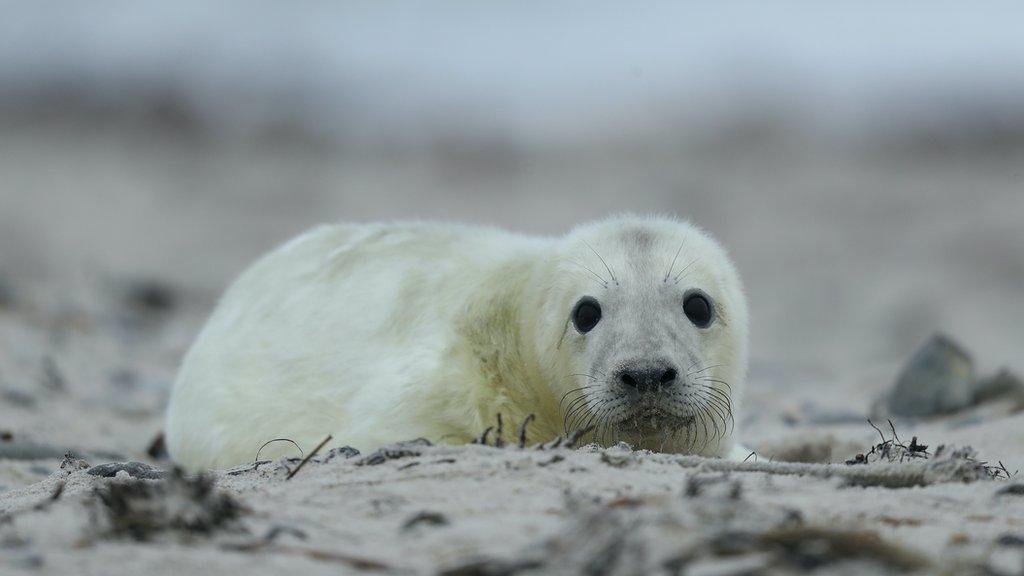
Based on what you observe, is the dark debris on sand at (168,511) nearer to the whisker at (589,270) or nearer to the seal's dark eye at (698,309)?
the whisker at (589,270)

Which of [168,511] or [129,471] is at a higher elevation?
[129,471]

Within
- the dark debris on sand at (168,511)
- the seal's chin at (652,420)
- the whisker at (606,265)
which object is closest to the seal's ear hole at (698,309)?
the whisker at (606,265)

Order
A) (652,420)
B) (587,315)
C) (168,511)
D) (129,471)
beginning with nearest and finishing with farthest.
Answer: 1. (168,511)
2. (129,471)
3. (652,420)
4. (587,315)

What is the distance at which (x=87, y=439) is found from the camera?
609cm

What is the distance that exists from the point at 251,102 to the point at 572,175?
7521 millimetres

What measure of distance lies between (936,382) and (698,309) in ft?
9.61

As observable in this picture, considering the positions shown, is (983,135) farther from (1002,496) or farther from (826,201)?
(1002,496)

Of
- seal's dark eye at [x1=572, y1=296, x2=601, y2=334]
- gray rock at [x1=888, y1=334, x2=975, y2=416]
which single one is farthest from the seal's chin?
gray rock at [x1=888, y1=334, x2=975, y2=416]

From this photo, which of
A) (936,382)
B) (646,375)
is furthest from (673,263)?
(936,382)

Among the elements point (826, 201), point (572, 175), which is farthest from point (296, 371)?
point (572, 175)

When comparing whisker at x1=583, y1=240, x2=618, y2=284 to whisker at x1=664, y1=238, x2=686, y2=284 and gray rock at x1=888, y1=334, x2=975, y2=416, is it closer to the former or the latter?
whisker at x1=664, y1=238, x2=686, y2=284

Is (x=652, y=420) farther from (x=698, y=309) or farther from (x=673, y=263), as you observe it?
(x=673, y=263)

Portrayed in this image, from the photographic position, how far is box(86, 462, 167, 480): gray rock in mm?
3943

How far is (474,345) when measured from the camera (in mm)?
4750
